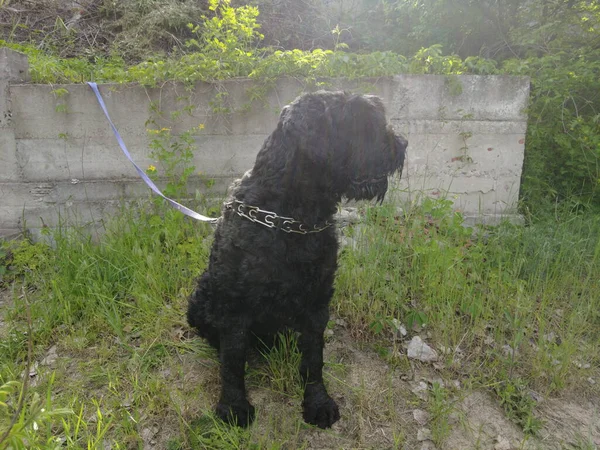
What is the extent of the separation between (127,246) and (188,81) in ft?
5.35

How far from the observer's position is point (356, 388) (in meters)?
2.46

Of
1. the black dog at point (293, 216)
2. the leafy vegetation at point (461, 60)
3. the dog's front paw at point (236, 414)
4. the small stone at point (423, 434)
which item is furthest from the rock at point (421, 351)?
the leafy vegetation at point (461, 60)

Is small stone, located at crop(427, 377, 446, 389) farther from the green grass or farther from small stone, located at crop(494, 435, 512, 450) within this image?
small stone, located at crop(494, 435, 512, 450)

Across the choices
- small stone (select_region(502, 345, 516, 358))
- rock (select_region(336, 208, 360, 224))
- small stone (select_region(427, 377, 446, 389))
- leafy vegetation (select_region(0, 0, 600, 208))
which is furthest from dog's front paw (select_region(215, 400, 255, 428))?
leafy vegetation (select_region(0, 0, 600, 208))

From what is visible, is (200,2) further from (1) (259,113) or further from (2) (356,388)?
(2) (356,388)

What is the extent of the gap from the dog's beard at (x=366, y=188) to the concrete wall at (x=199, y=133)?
1.83 metres

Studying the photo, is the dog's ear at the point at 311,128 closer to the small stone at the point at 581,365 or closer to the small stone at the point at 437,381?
the small stone at the point at 437,381

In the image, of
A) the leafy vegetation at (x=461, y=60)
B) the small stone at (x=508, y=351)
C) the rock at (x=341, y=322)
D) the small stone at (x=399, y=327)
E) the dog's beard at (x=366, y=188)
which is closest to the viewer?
the dog's beard at (x=366, y=188)

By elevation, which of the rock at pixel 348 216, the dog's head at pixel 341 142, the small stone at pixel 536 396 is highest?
the dog's head at pixel 341 142

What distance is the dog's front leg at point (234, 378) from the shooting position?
216 cm

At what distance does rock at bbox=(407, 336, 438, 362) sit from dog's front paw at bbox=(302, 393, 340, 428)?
0.70m

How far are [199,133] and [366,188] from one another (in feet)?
8.04

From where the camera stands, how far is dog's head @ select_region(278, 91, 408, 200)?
6.32ft

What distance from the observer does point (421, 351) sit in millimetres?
2729
